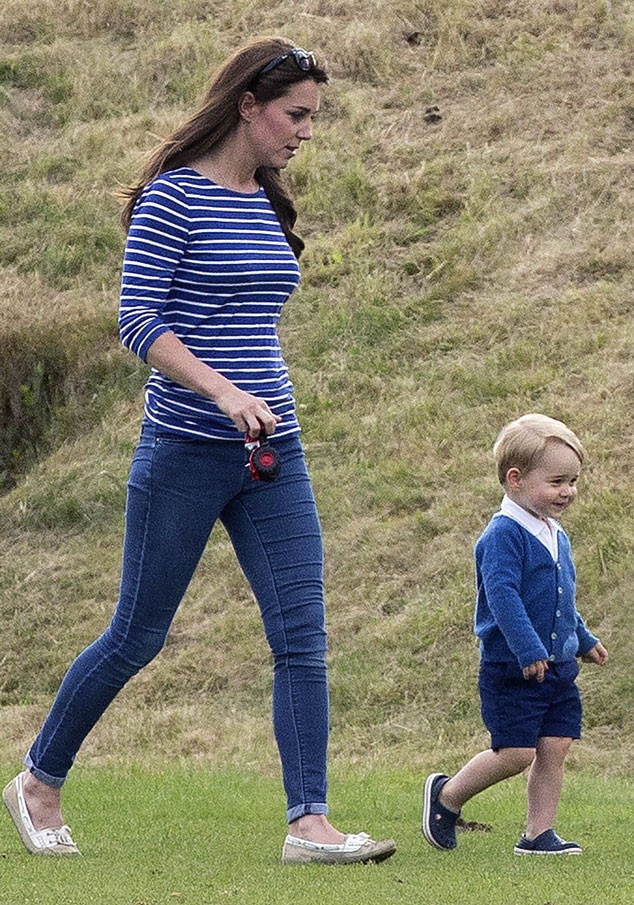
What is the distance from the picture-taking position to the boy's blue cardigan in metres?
5.01

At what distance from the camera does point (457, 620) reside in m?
9.64

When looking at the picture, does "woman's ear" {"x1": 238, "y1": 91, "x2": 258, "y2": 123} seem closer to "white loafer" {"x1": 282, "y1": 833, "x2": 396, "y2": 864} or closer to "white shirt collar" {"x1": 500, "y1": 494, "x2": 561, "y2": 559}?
"white shirt collar" {"x1": 500, "y1": 494, "x2": 561, "y2": 559}

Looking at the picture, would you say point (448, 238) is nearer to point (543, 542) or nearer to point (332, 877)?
point (543, 542)

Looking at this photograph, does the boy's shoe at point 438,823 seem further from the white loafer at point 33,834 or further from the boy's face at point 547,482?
the white loafer at point 33,834

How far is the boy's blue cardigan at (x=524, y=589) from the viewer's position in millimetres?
5008

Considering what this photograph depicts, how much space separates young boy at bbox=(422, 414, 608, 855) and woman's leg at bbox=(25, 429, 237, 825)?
94cm

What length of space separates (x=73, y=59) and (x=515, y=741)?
42.2 feet

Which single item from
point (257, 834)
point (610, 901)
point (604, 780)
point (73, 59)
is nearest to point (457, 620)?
point (604, 780)

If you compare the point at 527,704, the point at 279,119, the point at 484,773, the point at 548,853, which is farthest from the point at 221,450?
the point at 548,853

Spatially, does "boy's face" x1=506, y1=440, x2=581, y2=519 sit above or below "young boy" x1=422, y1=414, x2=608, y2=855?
above

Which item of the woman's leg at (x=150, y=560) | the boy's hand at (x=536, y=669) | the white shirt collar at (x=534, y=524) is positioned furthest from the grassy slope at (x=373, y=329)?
the woman's leg at (x=150, y=560)

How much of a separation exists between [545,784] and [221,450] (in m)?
1.46

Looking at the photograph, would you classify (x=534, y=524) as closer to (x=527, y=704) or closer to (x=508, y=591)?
(x=508, y=591)

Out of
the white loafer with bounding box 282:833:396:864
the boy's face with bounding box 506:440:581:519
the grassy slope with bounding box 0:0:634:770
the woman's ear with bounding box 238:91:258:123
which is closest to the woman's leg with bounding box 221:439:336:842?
the white loafer with bounding box 282:833:396:864
